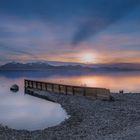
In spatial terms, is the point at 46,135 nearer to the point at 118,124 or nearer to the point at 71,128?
the point at 71,128

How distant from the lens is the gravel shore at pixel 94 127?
14.7 metres

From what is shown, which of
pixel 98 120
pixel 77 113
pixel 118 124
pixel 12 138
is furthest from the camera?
pixel 77 113

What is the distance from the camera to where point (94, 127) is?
57.0 ft

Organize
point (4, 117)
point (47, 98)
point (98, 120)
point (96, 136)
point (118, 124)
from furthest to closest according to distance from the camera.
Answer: point (47, 98) < point (4, 117) < point (98, 120) < point (118, 124) < point (96, 136)

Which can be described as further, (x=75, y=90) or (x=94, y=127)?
(x=75, y=90)

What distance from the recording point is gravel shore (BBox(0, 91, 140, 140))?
48.2 feet

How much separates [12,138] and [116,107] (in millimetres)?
11062

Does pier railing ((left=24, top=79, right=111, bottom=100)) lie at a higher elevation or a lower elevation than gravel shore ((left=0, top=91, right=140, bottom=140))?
higher

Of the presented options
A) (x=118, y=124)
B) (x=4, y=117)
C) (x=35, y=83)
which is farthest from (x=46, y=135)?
(x=35, y=83)

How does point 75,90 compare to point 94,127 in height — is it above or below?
above

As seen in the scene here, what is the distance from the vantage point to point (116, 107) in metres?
24.1

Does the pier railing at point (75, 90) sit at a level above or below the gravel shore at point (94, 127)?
above

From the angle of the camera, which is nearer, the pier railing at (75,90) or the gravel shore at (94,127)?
the gravel shore at (94,127)

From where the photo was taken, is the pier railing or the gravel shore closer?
the gravel shore
